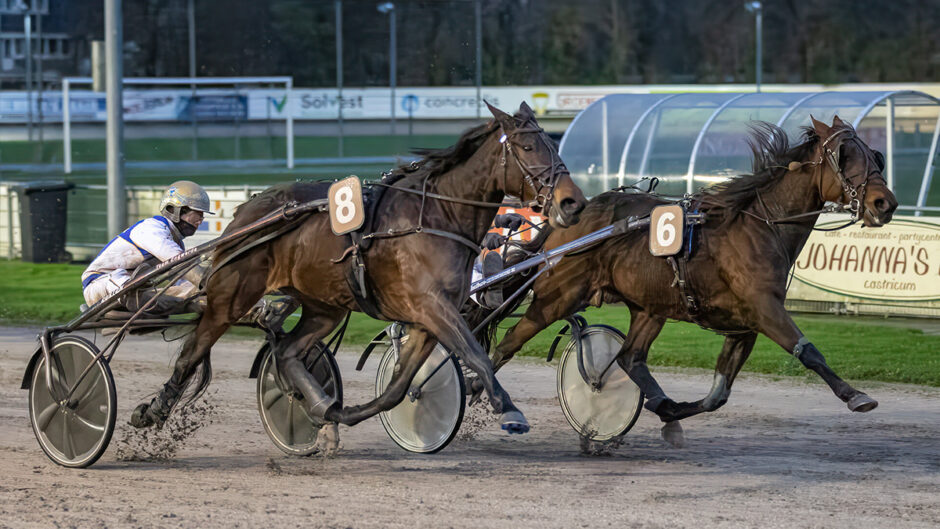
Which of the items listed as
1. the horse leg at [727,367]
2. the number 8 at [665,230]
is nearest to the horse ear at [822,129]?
the number 8 at [665,230]

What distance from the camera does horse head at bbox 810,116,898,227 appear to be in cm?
607

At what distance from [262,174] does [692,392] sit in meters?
25.0

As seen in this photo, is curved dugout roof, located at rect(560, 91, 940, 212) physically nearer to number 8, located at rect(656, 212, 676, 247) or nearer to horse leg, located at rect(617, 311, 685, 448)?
horse leg, located at rect(617, 311, 685, 448)

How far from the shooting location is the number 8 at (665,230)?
20.8 feet

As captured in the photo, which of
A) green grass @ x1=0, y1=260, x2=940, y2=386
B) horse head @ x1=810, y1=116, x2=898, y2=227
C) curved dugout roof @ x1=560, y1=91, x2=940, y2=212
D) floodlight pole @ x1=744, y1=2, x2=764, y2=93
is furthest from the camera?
floodlight pole @ x1=744, y1=2, x2=764, y2=93

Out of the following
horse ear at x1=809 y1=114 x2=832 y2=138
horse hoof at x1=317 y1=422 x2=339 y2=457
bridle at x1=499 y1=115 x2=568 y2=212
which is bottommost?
horse hoof at x1=317 y1=422 x2=339 y2=457

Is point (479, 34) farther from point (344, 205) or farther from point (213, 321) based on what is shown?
point (344, 205)

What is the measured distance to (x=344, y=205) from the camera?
5973 millimetres

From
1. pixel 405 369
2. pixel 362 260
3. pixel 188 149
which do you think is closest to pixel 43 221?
pixel 362 260

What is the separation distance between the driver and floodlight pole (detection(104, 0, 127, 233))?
833 cm

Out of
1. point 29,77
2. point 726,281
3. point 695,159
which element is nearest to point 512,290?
point 726,281

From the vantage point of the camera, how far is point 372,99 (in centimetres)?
4297

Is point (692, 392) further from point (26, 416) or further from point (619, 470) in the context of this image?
point (26, 416)

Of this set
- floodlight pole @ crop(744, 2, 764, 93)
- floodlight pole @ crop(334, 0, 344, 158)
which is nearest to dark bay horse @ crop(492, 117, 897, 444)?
floodlight pole @ crop(334, 0, 344, 158)
